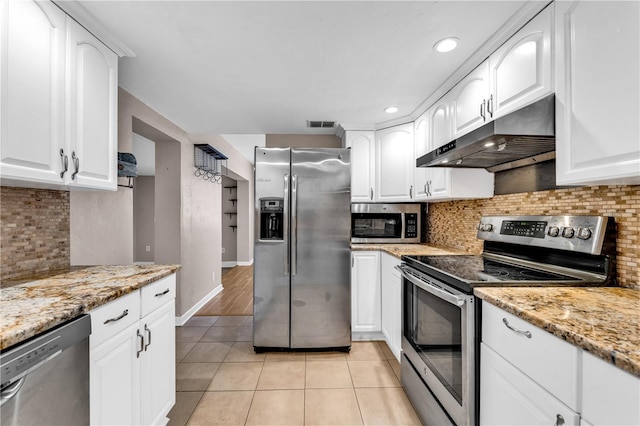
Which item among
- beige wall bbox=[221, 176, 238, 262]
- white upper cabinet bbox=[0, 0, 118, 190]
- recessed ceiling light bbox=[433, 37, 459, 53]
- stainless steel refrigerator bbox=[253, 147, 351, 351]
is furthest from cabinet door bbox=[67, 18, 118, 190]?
beige wall bbox=[221, 176, 238, 262]

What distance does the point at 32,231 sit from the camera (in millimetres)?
1558

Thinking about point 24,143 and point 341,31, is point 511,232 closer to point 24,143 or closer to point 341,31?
point 341,31

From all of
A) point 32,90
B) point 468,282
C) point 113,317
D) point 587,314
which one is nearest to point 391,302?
point 468,282

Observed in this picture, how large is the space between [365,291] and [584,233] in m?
1.78

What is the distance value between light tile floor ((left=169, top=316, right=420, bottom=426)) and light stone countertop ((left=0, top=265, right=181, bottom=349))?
38.9 inches

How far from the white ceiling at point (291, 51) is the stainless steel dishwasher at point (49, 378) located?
1.46m

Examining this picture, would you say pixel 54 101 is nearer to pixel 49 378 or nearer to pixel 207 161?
pixel 49 378

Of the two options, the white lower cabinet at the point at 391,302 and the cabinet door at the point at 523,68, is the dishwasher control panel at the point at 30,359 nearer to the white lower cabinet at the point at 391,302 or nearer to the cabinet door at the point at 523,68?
the white lower cabinet at the point at 391,302

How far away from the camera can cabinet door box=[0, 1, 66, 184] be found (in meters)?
1.11

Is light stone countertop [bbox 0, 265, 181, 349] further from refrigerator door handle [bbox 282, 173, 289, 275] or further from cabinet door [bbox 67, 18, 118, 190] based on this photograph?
refrigerator door handle [bbox 282, 173, 289, 275]

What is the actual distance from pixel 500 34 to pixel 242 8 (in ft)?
4.49

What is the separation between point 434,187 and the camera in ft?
8.00

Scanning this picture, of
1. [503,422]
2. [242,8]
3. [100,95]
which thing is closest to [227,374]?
[503,422]

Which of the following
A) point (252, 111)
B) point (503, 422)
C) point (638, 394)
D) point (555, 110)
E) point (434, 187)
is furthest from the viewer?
point (252, 111)
